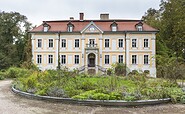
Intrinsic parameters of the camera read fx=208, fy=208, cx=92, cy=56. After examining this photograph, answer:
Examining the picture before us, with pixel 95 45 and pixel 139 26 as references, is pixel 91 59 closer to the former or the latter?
pixel 95 45

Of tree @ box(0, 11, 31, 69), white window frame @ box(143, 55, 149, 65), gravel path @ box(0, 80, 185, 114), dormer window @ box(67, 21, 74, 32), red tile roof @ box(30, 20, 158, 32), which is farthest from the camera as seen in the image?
tree @ box(0, 11, 31, 69)

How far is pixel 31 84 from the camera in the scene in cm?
1145

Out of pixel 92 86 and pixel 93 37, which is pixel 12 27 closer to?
pixel 93 37

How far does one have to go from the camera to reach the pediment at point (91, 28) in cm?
3431

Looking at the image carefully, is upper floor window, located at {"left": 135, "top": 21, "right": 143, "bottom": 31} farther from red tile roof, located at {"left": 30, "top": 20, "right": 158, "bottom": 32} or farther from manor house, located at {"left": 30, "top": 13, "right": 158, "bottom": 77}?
red tile roof, located at {"left": 30, "top": 20, "right": 158, "bottom": 32}

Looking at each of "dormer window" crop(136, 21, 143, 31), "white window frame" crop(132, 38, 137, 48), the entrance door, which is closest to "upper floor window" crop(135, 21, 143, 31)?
"dormer window" crop(136, 21, 143, 31)


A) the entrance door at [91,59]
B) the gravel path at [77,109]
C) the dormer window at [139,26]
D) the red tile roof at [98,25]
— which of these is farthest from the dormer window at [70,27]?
the gravel path at [77,109]

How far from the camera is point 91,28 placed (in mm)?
34562

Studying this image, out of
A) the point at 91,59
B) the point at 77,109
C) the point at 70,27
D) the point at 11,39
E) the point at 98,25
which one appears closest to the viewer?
the point at 77,109

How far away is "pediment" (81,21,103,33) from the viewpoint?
3431cm

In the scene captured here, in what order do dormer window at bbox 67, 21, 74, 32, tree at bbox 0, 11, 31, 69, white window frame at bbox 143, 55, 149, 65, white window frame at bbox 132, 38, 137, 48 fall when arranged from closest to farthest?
white window frame at bbox 143, 55, 149, 65
white window frame at bbox 132, 38, 137, 48
dormer window at bbox 67, 21, 74, 32
tree at bbox 0, 11, 31, 69

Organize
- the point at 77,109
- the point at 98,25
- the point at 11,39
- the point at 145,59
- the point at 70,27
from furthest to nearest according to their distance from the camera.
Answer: the point at 11,39 → the point at 98,25 → the point at 70,27 → the point at 145,59 → the point at 77,109

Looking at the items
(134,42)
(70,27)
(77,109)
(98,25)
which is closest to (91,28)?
(98,25)

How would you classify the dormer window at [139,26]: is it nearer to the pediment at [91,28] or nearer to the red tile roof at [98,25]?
the red tile roof at [98,25]
